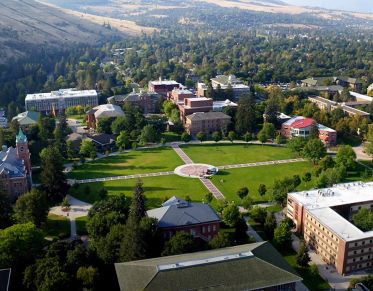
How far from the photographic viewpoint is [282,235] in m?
45.2

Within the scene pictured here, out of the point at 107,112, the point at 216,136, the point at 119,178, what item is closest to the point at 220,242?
the point at 119,178

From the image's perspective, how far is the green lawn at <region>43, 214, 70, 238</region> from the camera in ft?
160

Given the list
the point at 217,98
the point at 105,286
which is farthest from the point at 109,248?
the point at 217,98

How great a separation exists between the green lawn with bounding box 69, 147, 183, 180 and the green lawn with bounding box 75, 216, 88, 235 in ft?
45.3

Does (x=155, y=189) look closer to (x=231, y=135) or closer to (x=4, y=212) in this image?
(x=4, y=212)

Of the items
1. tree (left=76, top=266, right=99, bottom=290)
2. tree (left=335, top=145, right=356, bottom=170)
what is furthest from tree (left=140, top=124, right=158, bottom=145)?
tree (left=76, top=266, right=99, bottom=290)

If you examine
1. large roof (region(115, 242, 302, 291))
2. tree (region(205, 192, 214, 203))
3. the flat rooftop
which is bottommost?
tree (region(205, 192, 214, 203))

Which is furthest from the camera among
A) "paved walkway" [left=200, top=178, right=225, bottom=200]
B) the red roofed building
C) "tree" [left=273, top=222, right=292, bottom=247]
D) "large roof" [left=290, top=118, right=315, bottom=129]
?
"large roof" [left=290, top=118, right=315, bottom=129]

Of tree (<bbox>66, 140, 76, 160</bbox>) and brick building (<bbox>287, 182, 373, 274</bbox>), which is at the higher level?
brick building (<bbox>287, 182, 373, 274</bbox>)

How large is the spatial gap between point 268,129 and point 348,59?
90.6 m

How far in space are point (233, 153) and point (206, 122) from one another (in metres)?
12.6

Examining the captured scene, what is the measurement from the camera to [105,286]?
37.7m

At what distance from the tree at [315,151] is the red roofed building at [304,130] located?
10960mm

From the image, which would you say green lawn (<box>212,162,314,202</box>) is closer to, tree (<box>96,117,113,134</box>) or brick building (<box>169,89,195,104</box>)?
tree (<box>96,117,113,134</box>)
